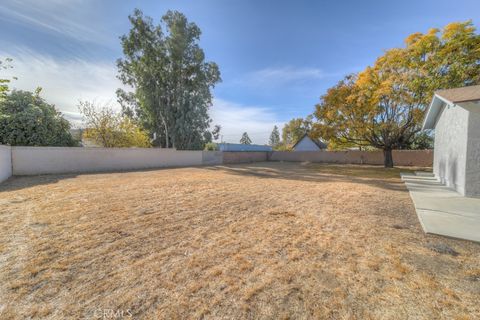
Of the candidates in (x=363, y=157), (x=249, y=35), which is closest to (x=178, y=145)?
(x=249, y=35)

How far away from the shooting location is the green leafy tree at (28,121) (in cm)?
940

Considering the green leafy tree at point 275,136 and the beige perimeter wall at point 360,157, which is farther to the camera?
the green leafy tree at point 275,136

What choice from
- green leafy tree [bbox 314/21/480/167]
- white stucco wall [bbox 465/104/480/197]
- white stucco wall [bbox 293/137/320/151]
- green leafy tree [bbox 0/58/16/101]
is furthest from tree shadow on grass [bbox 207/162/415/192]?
white stucco wall [bbox 293/137/320/151]

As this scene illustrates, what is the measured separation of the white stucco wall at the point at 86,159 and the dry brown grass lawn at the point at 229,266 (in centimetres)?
779

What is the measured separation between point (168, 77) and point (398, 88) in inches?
659

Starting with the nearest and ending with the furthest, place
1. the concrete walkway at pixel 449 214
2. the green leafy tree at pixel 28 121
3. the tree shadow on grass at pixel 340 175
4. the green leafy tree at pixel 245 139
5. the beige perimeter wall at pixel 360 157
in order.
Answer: the concrete walkway at pixel 449 214 < the tree shadow on grass at pixel 340 175 < the green leafy tree at pixel 28 121 < the beige perimeter wall at pixel 360 157 < the green leafy tree at pixel 245 139

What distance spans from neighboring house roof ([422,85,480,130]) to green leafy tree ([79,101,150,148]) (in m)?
17.6

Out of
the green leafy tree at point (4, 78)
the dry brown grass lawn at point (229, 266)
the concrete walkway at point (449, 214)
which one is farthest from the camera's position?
the green leafy tree at point (4, 78)

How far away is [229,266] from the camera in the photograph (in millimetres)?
2041

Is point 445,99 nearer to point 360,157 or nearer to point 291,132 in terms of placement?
point 360,157

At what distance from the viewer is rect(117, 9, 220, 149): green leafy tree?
647 inches

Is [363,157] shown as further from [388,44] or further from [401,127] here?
[388,44]

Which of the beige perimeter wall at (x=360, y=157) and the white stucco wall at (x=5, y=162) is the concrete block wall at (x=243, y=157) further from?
the white stucco wall at (x=5, y=162)

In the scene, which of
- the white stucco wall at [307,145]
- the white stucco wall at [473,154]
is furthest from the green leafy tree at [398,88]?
the white stucco wall at [307,145]
